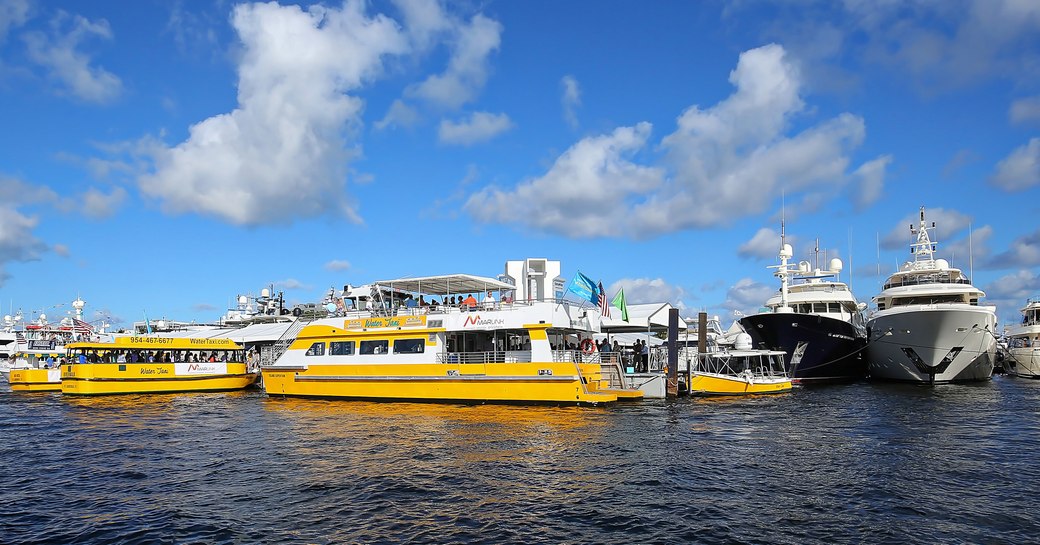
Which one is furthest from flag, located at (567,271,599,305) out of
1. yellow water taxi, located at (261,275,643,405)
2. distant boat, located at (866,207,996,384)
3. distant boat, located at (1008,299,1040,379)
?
distant boat, located at (1008,299,1040,379)

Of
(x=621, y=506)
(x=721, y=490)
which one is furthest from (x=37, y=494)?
(x=721, y=490)

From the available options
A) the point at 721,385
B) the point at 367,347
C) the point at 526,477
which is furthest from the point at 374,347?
the point at 526,477

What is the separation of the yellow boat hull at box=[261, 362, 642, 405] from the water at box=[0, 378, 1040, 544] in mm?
1232

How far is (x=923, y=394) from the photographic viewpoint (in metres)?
31.2

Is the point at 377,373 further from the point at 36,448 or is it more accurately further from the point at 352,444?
the point at 36,448

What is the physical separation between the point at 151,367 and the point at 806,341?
37.3 meters

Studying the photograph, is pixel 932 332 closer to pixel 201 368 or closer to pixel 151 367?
pixel 201 368

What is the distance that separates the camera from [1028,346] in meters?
51.0

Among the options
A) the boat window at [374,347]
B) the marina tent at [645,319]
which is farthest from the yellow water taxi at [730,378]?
the boat window at [374,347]

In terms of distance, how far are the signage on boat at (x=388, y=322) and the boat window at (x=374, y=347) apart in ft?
2.31

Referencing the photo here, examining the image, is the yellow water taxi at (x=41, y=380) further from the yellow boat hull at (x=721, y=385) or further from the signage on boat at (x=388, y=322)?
the yellow boat hull at (x=721, y=385)

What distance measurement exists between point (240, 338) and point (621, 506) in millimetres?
44285

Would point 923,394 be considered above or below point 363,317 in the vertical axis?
below

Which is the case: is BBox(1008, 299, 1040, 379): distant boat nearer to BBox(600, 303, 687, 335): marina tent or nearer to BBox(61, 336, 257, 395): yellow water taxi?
BBox(600, 303, 687, 335): marina tent
